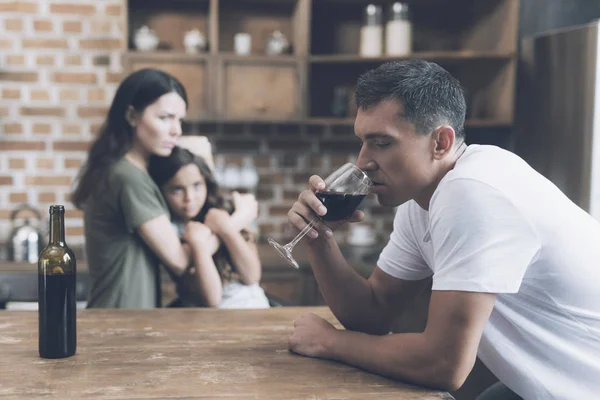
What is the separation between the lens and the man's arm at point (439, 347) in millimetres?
1108

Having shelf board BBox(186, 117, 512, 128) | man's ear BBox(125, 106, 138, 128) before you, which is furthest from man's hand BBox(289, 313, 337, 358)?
shelf board BBox(186, 117, 512, 128)

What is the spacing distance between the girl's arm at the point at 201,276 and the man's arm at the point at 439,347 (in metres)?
0.86

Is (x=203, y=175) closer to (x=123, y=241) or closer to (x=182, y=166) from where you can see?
(x=182, y=166)

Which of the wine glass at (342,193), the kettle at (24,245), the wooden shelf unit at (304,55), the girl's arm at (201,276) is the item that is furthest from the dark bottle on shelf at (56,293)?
the wooden shelf unit at (304,55)

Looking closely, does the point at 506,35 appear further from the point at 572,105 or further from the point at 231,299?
the point at 231,299

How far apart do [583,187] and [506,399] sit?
147cm

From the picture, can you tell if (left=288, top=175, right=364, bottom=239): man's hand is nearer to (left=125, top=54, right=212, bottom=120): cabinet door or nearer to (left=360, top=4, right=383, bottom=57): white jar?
(left=125, top=54, right=212, bottom=120): cabinet door

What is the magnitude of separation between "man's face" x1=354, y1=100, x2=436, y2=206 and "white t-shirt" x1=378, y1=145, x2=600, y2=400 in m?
0.08

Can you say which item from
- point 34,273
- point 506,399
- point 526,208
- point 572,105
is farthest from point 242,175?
point 526,208

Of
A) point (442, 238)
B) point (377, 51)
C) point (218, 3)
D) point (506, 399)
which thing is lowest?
point (506, 399)

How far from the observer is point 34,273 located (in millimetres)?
2793

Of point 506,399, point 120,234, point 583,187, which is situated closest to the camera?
point 506,399

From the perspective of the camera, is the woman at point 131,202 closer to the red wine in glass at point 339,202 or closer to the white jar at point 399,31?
the red wine in glass at point 339,202

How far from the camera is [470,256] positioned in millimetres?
1116
